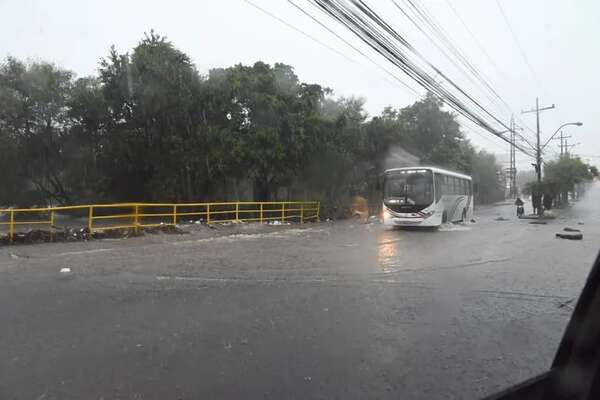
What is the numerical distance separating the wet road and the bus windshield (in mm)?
7342

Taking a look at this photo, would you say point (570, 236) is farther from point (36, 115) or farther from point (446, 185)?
point (36, 115)

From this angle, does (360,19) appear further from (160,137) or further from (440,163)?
(440,163)

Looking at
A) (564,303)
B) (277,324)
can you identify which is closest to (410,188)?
(564,303)

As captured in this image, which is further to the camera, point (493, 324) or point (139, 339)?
point (493, 324)

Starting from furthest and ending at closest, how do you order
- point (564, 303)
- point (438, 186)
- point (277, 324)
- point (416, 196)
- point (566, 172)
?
point (566, 172)
point (438, 186)
point (416, 196)
point (564, 303)
point (277, 324)

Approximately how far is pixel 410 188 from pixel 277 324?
44.7ft

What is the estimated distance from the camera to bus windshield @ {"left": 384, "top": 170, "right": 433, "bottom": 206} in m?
17.4

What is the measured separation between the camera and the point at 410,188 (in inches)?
691

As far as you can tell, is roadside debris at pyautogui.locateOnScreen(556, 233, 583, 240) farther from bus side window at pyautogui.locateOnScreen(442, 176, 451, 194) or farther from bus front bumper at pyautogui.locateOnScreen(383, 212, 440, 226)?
bus side window at pyautogui.locateOnScreen(442, 176, 451, 194)

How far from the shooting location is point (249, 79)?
2238 cm

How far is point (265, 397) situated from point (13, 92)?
996 inches

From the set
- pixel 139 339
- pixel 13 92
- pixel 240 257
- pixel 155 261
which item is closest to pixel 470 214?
pixel 240 257

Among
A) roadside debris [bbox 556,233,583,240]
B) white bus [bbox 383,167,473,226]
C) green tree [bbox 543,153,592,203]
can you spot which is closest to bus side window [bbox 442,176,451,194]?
white bus [bbox 383,167,473,226]

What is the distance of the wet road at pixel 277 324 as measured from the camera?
356 centimetres
